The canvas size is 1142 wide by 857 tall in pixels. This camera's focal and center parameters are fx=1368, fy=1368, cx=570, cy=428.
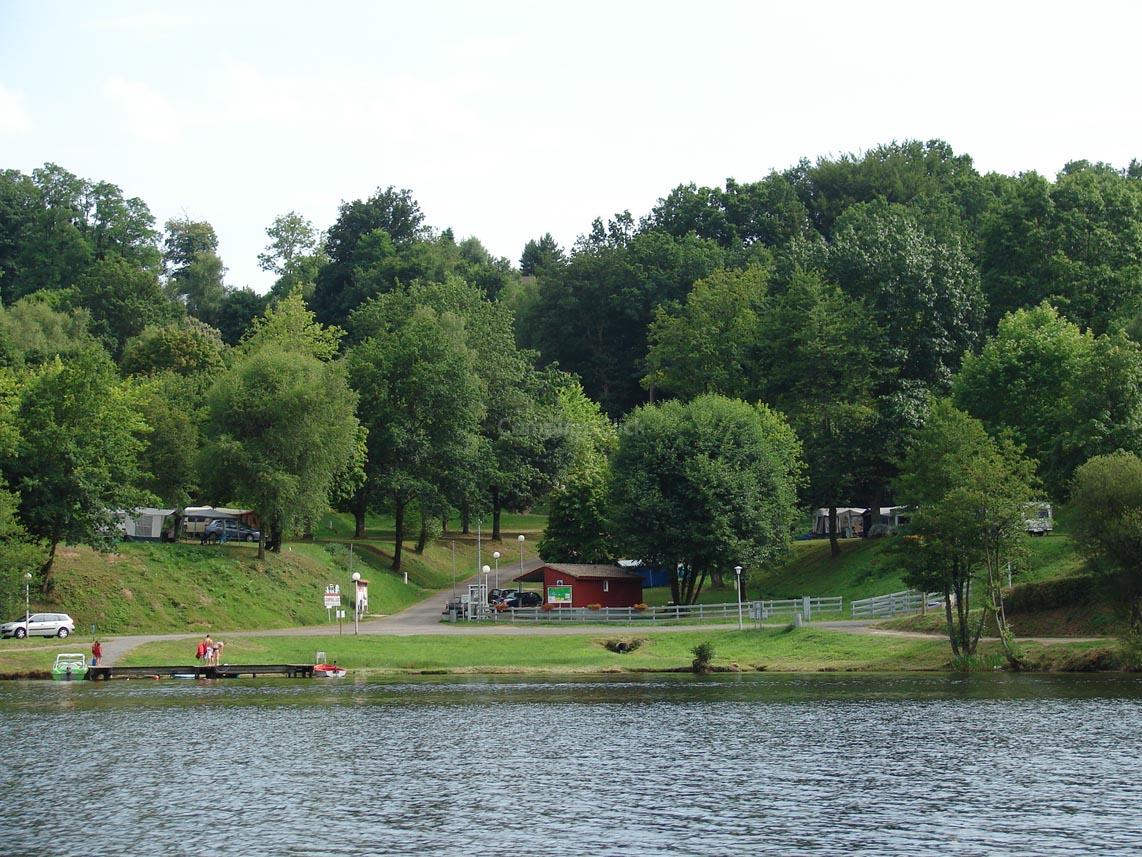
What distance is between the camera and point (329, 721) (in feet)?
169

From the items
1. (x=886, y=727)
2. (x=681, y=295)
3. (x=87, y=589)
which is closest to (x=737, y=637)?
(x=886, y=727)

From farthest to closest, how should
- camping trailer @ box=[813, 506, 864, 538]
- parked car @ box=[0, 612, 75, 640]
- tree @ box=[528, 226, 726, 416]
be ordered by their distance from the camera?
1. tree @ box=[528, 226, 726, 416]
2. camping trailer @ box=[813, 506, 864, 538]
3. parked car @ box=[0, 612, 75, 640]

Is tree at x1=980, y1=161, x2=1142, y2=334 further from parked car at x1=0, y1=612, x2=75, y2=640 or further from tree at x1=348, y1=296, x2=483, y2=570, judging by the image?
parked car at x1=0, y1=612, x2=75, y2=640

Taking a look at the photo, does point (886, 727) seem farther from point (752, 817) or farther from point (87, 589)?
point (87, 589)

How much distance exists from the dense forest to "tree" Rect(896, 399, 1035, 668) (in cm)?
77

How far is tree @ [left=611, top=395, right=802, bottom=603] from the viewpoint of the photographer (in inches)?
3494

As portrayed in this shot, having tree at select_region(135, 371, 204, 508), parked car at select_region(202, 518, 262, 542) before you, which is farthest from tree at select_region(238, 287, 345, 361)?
parked car at select_region(202, 518, 262, 542)

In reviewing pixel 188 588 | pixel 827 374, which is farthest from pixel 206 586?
pixel 827 374

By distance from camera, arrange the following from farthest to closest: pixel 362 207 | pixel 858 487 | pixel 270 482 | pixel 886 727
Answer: pixel 362 207 → pixel 858 487 → pixel 270 482 → pixel 886 727

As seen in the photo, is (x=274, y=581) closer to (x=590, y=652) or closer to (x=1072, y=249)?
(x=590, y=652)

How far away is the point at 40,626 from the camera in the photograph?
2891 inches

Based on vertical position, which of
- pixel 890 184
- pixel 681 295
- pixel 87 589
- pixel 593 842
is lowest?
pixel 593 842

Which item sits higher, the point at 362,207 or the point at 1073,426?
the point at 362,207

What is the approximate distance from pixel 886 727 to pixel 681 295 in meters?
102
